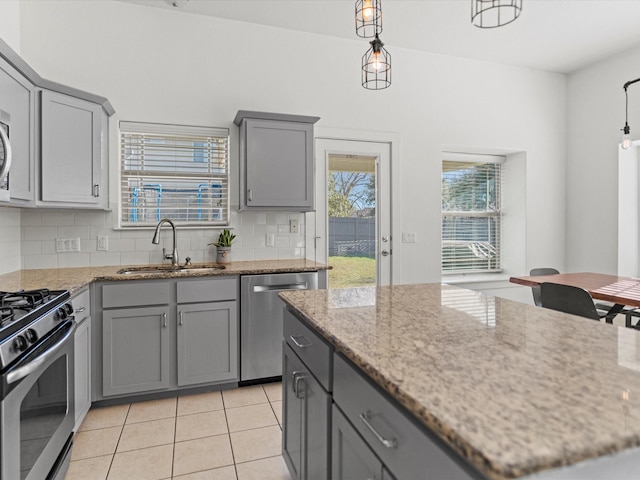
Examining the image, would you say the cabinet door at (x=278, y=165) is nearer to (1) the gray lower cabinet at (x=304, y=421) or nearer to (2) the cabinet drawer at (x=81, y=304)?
(2) the cabinet drawer at (x=81, y=304)

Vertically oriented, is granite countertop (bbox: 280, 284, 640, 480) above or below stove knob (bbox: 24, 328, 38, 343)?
above

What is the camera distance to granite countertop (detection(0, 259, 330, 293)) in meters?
2.34

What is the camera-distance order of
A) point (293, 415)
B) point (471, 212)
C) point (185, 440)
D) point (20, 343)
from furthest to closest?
point (471, 212), point (185, 440), point (293, 415), point (20, 343)

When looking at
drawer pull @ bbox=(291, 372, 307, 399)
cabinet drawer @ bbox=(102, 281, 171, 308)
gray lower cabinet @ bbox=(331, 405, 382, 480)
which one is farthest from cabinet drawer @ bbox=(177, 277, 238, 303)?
gray lower cabinet @ bbox=(331, 405, 382, 480)

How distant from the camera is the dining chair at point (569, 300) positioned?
2.41m

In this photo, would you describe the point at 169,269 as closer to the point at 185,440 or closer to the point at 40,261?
the point at 40,261

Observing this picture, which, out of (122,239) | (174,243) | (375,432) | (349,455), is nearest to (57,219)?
(122,239)

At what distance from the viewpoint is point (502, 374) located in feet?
2.96

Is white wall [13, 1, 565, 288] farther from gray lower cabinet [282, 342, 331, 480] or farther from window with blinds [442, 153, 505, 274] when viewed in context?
gray lower cabinet [282, 342, 331, 480]

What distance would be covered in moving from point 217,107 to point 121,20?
3.28 ft

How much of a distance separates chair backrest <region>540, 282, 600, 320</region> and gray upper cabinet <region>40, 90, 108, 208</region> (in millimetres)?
3326

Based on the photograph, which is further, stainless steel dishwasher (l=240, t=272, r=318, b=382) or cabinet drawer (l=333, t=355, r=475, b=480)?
stainless steel dishwasher (l=240, t=272, r=318, b=382)

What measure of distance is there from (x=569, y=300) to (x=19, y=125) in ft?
11.9

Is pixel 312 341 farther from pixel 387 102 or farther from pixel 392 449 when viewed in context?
pixel 387 102
